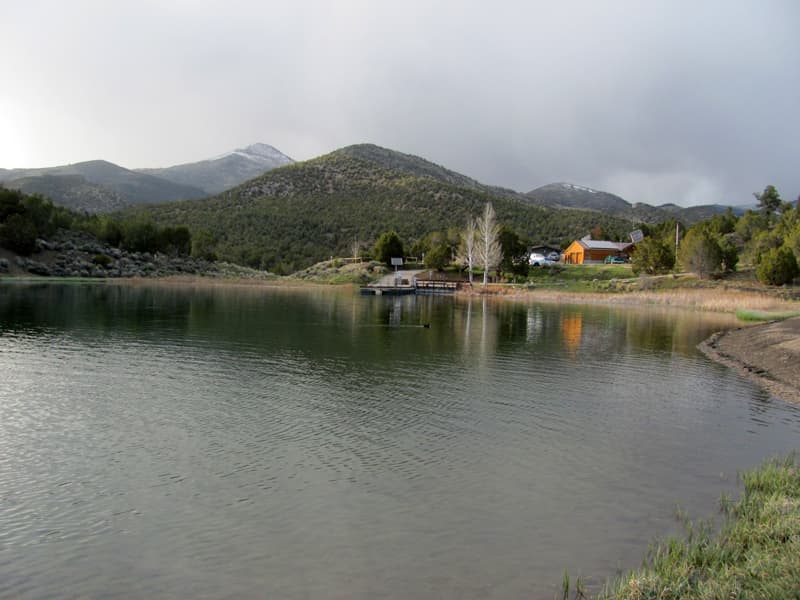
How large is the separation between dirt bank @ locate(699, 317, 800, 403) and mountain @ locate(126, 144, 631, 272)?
9498cm

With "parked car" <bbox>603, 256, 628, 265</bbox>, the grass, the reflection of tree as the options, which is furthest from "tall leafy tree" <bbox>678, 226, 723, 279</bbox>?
the grass

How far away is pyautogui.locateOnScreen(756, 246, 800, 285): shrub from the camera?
65.2 meters

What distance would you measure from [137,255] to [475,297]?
54700mm

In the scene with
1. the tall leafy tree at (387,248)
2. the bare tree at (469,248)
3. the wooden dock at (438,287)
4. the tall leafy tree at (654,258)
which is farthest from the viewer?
the tall leafy tree at (387,248)

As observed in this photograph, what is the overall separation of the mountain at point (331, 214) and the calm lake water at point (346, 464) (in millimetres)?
99403

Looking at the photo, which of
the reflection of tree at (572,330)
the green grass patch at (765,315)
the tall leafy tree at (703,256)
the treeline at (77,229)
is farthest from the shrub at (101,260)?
the tall leafy tree at (703,256)

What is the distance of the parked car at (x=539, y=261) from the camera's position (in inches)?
4132

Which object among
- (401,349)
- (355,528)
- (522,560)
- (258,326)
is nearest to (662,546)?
(522,560)

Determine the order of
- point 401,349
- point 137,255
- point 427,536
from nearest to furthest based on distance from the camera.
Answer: point 427,536
point 401,349
point 137,255

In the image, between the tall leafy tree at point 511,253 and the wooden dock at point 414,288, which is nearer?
the wooden dock at point 414,288

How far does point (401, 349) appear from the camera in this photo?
28953 millimetres

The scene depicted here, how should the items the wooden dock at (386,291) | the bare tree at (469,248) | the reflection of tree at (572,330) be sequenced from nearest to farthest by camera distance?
1. the reflection of tree at (572,330)
2. the wooden dock at (386,291)
3. the bare tree at (469,248)

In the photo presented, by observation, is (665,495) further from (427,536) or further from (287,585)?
(287,585)

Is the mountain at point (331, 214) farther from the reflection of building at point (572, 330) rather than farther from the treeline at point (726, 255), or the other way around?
the reflection of building at point (572, 330)
